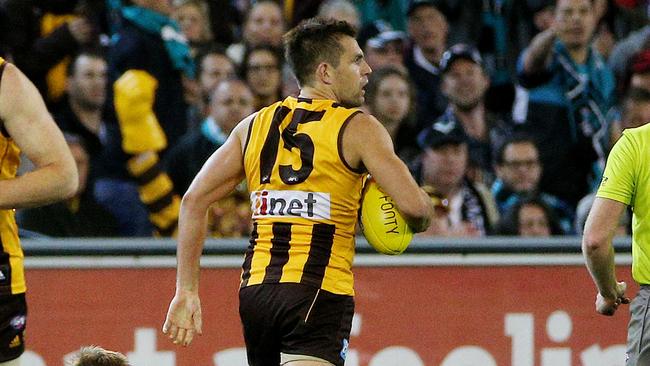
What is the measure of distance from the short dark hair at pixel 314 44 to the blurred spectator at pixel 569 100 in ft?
12.3

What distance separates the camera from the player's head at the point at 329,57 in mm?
4320

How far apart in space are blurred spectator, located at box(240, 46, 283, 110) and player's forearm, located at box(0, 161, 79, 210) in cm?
381

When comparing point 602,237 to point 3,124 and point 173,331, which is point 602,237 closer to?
point 173,331

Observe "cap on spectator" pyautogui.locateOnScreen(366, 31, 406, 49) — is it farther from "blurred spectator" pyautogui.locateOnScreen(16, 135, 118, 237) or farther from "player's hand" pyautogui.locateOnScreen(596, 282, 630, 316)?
"player's hand" pyautogui.locateOnScreen(596, 282, 630, 316)

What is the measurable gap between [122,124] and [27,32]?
0.91 meters

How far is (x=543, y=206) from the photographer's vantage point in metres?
7.18

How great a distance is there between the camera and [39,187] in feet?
13.0

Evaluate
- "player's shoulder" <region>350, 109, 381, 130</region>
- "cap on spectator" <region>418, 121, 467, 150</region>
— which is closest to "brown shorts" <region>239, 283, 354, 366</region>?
"player's shoulder" <region>350, 109, 381, 130</region>

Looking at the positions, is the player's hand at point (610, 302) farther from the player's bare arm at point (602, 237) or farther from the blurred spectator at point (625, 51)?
the blurred spectator at point (625, 51)

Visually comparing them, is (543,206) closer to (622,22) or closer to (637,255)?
(622,22)

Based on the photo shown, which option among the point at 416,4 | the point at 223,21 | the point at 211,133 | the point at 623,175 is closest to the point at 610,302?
the point at 623,175

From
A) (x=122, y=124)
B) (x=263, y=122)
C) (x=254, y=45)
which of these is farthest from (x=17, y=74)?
(x=254, y=45)

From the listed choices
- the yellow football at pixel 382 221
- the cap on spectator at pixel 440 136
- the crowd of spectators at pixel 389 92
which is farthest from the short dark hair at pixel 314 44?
the cap on spectator at pixel 440 136

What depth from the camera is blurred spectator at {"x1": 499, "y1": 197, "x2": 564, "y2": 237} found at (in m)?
7.11
